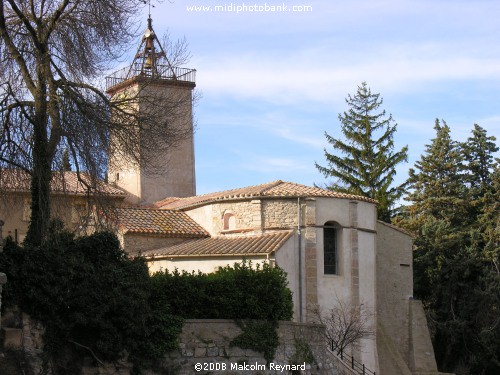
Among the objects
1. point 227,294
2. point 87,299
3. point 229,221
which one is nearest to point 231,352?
point 227,294

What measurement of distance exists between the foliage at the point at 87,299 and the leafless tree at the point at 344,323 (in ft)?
29.0

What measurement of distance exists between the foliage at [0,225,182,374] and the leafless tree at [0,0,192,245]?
1633 millimetres

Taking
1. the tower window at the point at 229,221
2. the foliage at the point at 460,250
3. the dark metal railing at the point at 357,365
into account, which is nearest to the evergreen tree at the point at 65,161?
the tower window at the point at 229,221

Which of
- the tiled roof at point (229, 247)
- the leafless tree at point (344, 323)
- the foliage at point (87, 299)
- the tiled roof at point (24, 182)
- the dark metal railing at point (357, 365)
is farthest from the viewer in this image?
the tiled roof at point (229, 247)

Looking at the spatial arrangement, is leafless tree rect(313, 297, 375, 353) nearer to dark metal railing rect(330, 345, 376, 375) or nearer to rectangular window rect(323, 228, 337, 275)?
dark metal railing rect(330, 345, 376, 375)

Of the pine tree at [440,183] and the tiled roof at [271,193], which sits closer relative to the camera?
the tiled roof at [271,193]

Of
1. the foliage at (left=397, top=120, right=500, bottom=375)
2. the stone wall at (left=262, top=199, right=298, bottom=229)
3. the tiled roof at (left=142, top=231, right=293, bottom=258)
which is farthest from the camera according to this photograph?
the foliage at (left=397, top=120, right=500, bottom=375)

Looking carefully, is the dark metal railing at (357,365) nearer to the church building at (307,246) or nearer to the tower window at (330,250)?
the church building at (307,246)

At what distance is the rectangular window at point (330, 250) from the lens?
33.2m

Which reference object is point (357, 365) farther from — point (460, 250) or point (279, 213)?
point (460, 250)

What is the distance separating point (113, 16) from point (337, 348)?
45.0ft

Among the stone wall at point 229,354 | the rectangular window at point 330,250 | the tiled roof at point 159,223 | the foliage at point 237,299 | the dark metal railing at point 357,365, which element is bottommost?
the dark metal railing at point 357,365

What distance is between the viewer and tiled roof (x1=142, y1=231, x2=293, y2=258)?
31.1m

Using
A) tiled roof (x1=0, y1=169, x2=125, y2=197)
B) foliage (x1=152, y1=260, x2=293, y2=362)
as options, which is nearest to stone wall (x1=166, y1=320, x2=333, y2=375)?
foliage (x1=152, y1=260, x2=293, y2=362)
